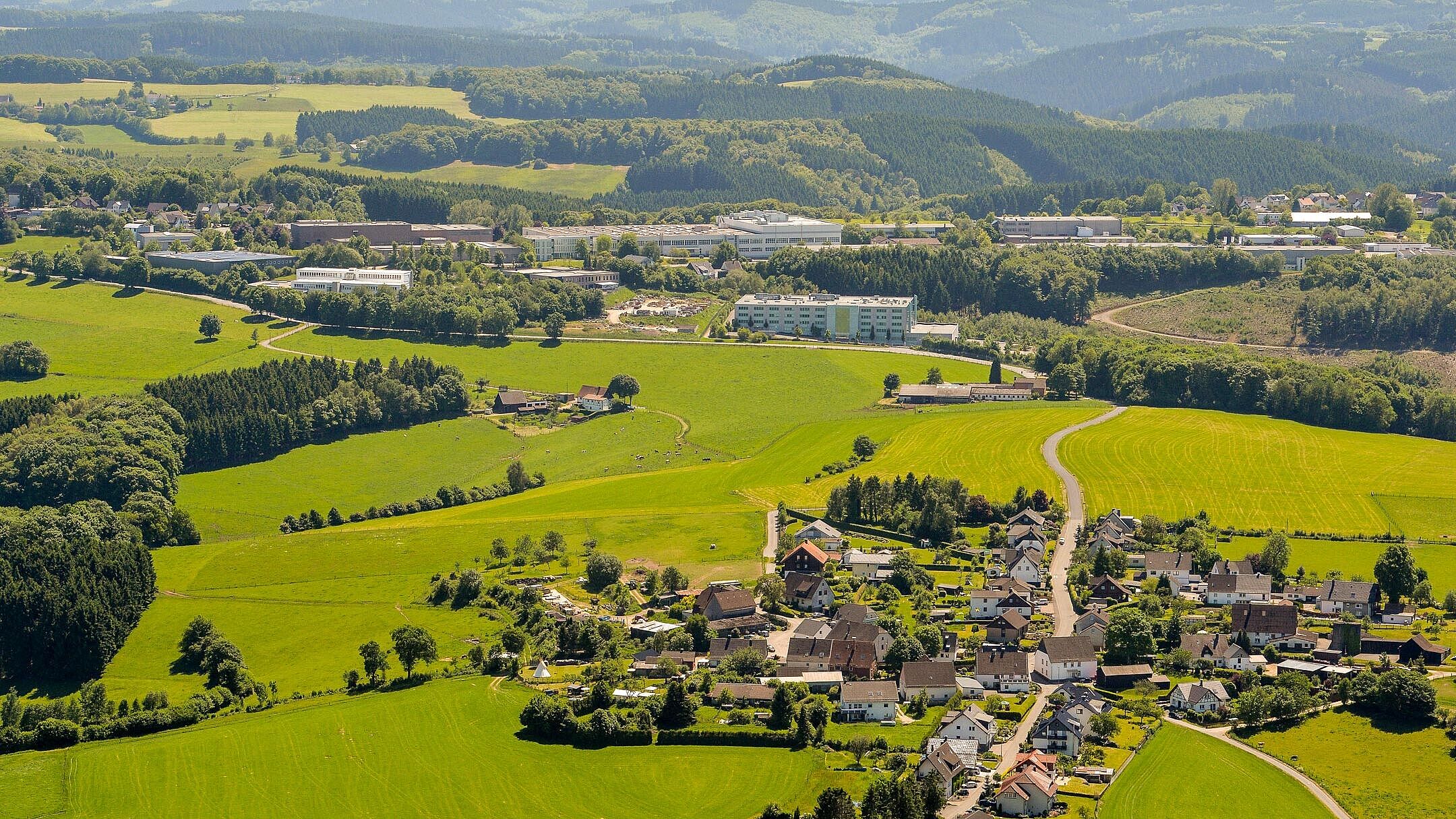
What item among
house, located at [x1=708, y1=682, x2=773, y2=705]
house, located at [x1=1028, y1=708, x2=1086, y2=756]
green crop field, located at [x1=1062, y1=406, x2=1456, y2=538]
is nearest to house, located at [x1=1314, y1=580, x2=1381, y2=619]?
green crop field, located at [x1=1062, y1=406, x2=1456, y2=538]

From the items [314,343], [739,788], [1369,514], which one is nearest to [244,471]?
[314,343]

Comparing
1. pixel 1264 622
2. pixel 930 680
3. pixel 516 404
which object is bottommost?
pixel 516 404

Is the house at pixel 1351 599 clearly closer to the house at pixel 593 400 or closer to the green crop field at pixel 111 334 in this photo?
the house at pixel 593 400

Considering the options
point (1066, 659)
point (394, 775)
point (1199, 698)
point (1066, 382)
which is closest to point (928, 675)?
point (1066, 659)

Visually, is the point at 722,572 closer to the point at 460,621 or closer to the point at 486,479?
the point at 460,621

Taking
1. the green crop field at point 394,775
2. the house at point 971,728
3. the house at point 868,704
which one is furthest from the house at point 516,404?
the house at point 971,728

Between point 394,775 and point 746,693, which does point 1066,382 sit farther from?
point 394,775

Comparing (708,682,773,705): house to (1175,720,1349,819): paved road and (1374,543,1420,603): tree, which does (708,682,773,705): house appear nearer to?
(1175,720,1349,819): paved road
